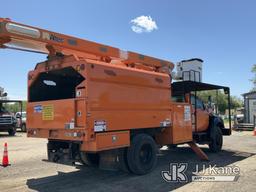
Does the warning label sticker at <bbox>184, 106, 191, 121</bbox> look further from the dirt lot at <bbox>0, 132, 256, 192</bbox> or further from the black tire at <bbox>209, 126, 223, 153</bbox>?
the black tire at <bbox>209, 126, 223, 153</bbox>

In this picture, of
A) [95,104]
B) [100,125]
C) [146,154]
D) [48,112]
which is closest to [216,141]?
[146,154]

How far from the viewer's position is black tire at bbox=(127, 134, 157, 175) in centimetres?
823

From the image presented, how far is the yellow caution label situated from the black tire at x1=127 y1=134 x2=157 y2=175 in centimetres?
207

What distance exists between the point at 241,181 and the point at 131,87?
3.44 meters

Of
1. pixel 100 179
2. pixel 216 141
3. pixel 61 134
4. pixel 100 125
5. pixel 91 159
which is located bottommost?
pixel 100 179

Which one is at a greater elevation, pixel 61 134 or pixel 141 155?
pixel 61 134

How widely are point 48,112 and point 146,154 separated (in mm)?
2808

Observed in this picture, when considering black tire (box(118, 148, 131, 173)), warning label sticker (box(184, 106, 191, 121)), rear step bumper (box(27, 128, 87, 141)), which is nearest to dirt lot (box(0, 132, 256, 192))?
black tire (box(118, 148, 131, 173))

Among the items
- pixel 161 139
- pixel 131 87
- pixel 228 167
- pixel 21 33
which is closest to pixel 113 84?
pixel 131 87

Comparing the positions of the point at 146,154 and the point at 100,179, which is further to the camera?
the point at 146,154

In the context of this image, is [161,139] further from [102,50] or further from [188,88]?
[102,50]

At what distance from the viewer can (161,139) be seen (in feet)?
32.6

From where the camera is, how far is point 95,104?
23.9 ft

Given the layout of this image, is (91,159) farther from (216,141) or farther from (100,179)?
(216,141)
